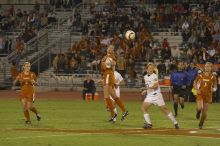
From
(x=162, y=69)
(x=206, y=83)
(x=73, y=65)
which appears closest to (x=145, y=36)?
(x=162, y=69)

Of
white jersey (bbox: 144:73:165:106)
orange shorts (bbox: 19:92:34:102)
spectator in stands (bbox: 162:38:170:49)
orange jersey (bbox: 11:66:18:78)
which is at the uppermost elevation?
spectator in stands (bbox: 162:38:170:49)

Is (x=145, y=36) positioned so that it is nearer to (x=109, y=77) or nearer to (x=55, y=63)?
(x=55, y=63)

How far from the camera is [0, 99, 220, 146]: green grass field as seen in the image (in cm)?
1775

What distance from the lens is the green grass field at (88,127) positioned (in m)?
17.8

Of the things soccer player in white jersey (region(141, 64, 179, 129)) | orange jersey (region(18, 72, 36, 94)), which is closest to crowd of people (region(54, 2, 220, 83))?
orange jersey (region(18, 72, 36, 94))

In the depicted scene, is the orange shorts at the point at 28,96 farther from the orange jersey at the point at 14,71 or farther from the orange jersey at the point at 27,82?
the orange jersey at the point at 14,71

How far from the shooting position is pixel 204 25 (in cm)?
4509

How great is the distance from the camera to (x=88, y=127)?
860 inches

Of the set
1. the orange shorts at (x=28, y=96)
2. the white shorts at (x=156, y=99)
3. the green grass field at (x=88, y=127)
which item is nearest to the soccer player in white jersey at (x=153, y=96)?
the white shorts at (x=156, y=99)

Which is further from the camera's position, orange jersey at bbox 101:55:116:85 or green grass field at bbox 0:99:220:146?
orange jersey at bbox 101:55:116:85

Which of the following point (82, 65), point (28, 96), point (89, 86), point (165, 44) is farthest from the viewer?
point (82, 65)

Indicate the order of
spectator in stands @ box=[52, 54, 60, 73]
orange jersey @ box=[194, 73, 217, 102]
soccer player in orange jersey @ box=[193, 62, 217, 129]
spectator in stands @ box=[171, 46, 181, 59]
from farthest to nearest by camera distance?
1. spectator in stands @ box=[52, 54, 60, 73]
2. spectator in stands @ box=[171, 46, 181, 59]
3. orange jersey @ box=[194, 73, 217, 102]
4. soccer player in orange jersey @ box=[193, 62, 217, 129]

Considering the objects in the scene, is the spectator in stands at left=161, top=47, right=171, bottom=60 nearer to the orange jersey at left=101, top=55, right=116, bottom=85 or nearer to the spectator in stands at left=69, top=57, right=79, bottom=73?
the spectator in stands at left=69, top=57, right=79, bottom=73

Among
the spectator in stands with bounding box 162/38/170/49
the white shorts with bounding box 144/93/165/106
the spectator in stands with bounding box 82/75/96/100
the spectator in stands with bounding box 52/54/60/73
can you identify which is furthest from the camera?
the spectator in stands with bounding box 52/54/60/73
